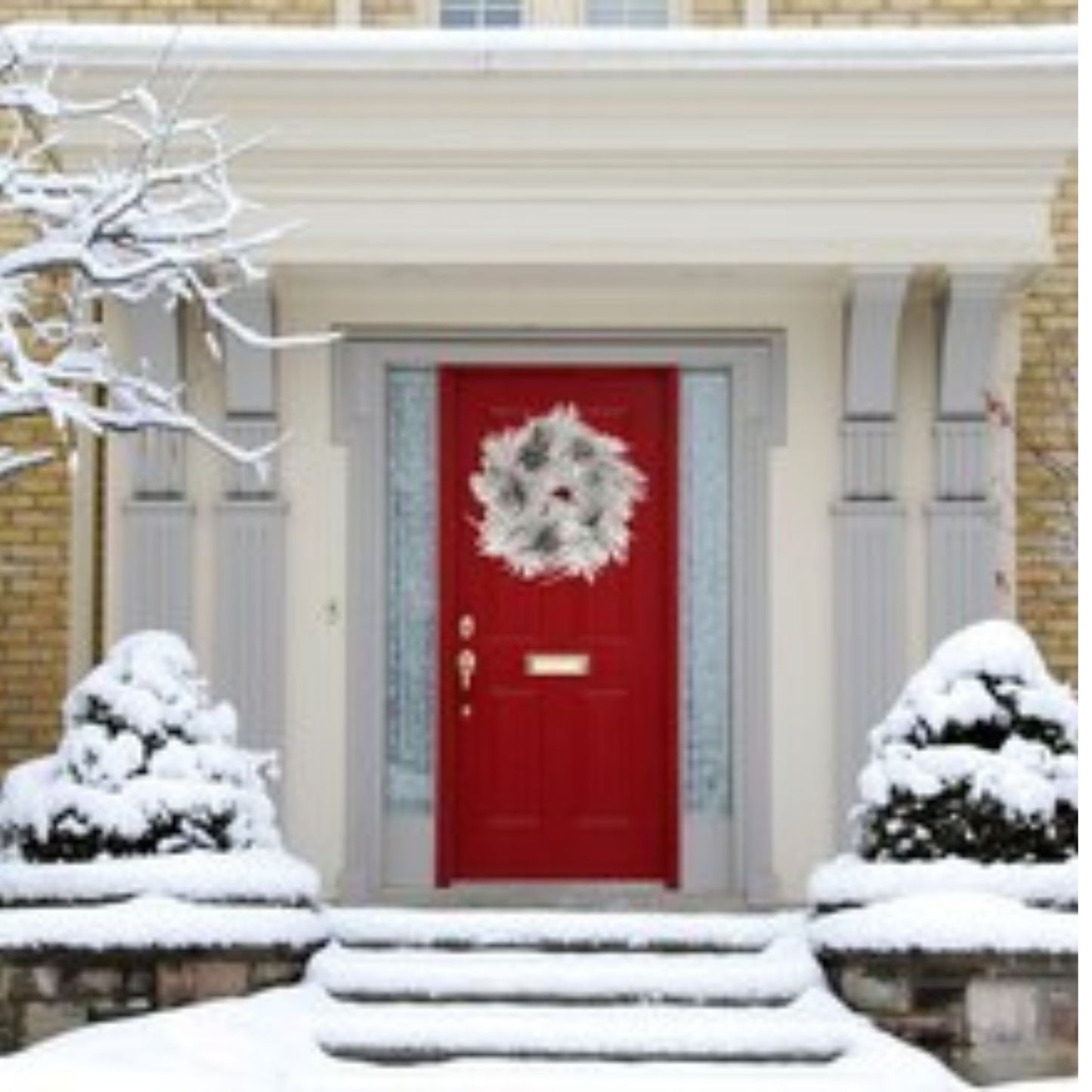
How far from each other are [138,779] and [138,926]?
2.12ft

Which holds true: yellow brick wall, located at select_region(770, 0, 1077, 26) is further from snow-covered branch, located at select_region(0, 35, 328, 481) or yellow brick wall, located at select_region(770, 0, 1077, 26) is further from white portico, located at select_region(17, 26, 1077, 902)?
snow-covered branch, located at select_region(0, 35, 328, 481)

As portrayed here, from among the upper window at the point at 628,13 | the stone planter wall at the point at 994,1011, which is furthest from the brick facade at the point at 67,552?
the stone planter wall at the point at 994,1011

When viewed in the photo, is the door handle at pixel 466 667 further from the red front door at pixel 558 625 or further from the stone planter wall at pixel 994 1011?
the stone planter wall at pixel 994 1011

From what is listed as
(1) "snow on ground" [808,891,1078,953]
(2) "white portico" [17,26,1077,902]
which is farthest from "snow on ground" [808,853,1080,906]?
(2) "white portico" [17,26,1077,902]

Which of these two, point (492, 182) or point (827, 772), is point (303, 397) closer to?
point (492, 182)

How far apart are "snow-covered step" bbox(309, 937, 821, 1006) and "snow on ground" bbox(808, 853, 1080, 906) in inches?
15.6

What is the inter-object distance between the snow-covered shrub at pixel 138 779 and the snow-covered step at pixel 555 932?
21.4 inches

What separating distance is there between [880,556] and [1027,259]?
4.76ft

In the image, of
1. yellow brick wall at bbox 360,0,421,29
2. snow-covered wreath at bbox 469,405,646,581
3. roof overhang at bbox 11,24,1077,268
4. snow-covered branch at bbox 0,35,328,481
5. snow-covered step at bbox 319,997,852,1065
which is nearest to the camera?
snow-covered branch at bbox 0,35,328,481

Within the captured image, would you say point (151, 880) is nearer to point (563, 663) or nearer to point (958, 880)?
point (563, 663)

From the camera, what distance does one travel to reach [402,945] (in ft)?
30.9

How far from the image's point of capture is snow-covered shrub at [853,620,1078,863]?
880cm

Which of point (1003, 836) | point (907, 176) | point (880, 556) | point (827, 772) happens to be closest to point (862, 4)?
point (907, 176)

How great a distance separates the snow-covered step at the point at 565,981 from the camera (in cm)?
888
